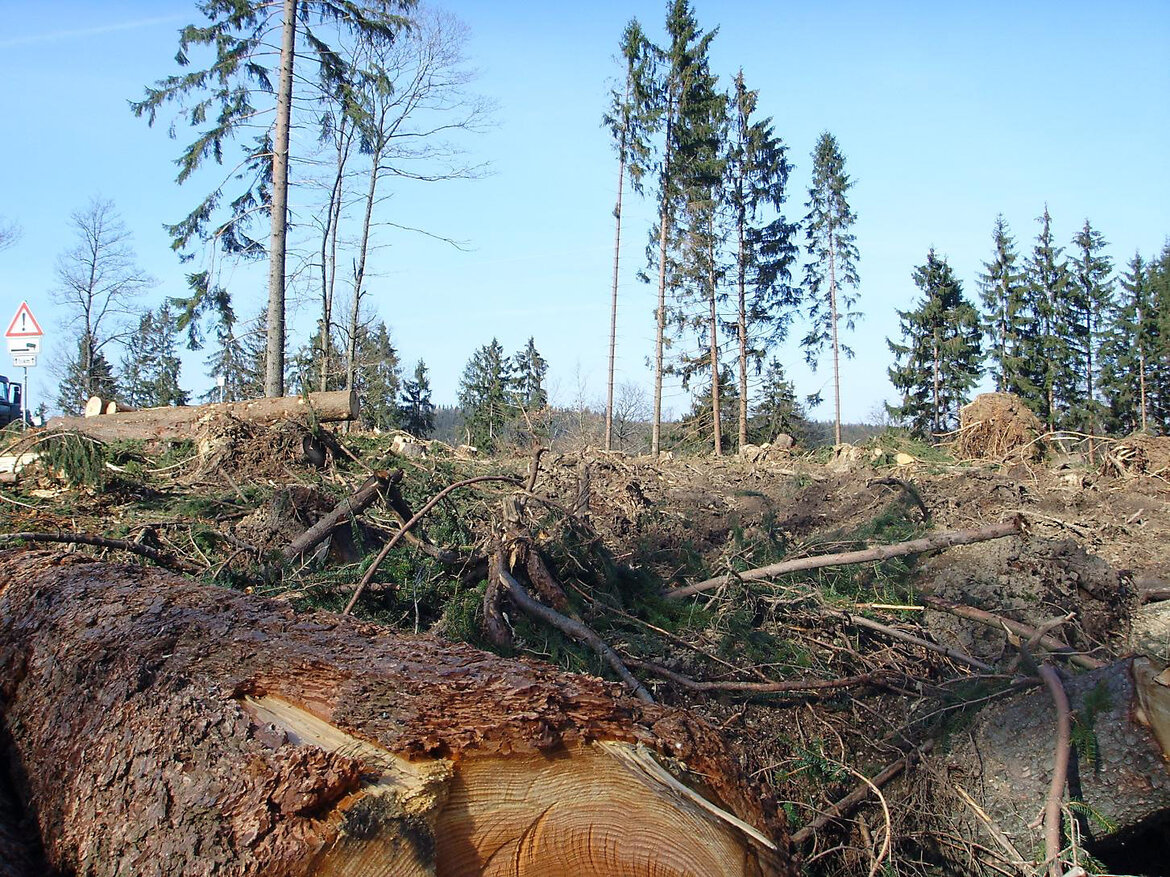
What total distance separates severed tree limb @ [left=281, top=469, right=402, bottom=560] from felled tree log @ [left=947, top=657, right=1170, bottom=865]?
3470 millimetres

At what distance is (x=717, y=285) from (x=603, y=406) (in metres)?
5.31

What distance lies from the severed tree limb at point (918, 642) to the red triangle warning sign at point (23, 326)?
1287 cm

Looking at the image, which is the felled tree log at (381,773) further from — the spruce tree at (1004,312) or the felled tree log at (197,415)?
the spruce tree at (1004,312)

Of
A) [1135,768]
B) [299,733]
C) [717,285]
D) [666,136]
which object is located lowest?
[1135,768]

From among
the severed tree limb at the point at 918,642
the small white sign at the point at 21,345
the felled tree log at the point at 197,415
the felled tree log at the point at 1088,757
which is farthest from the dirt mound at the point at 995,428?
the small white sign at the point at 21,345

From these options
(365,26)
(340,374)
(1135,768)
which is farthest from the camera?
(340,374)

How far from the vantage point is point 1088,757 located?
2.89 metres

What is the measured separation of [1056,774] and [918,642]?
1293mm

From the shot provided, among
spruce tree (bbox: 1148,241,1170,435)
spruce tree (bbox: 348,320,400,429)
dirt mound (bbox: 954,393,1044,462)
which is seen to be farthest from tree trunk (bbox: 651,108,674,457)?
spruce tree (bbox: 1148,241,1170,435)

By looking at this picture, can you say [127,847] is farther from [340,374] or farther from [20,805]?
[340,374]

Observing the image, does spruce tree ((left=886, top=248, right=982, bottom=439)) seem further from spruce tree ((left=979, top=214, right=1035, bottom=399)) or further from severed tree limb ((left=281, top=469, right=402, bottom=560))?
severed tree limb ((left=281, top=469, right=402, bottom=560))

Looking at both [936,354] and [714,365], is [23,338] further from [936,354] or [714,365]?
[936,354]

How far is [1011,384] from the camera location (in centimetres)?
3244

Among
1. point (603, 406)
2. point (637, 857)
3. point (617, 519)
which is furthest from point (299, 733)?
point (603, 406)
